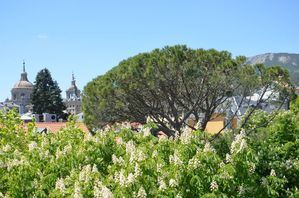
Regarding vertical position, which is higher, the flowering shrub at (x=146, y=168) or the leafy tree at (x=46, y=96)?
the leafy tree at (x=46, y=96)

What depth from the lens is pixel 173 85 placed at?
19.8m

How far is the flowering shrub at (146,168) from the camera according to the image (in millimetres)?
6391

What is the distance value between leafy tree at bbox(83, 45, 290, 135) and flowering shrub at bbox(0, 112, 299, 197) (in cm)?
878

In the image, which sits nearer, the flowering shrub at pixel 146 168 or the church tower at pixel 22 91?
the flowering shrub at pixel 146 168

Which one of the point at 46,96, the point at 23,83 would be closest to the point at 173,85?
the point at 46,96

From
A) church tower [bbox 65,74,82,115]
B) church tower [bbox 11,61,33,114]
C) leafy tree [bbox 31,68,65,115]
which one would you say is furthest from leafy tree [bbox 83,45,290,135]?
church tower [bbox 11,61,33,114]

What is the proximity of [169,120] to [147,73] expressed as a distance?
305cm

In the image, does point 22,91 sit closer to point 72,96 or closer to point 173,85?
point 72,96

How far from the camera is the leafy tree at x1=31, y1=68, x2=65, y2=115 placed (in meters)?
63.4

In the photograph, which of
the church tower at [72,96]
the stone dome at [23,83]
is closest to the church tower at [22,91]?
the stone dome at [23,83]

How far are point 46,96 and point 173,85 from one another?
4634cm

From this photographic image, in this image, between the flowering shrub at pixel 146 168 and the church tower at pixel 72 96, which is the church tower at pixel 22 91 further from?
the flowering shrub at pixel 146 168

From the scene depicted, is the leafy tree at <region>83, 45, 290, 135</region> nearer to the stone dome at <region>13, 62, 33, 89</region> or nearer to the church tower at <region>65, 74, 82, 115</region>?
the church tower at <region>65, 74, 82, 115</region>

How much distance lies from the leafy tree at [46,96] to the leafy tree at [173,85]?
42988 mm
